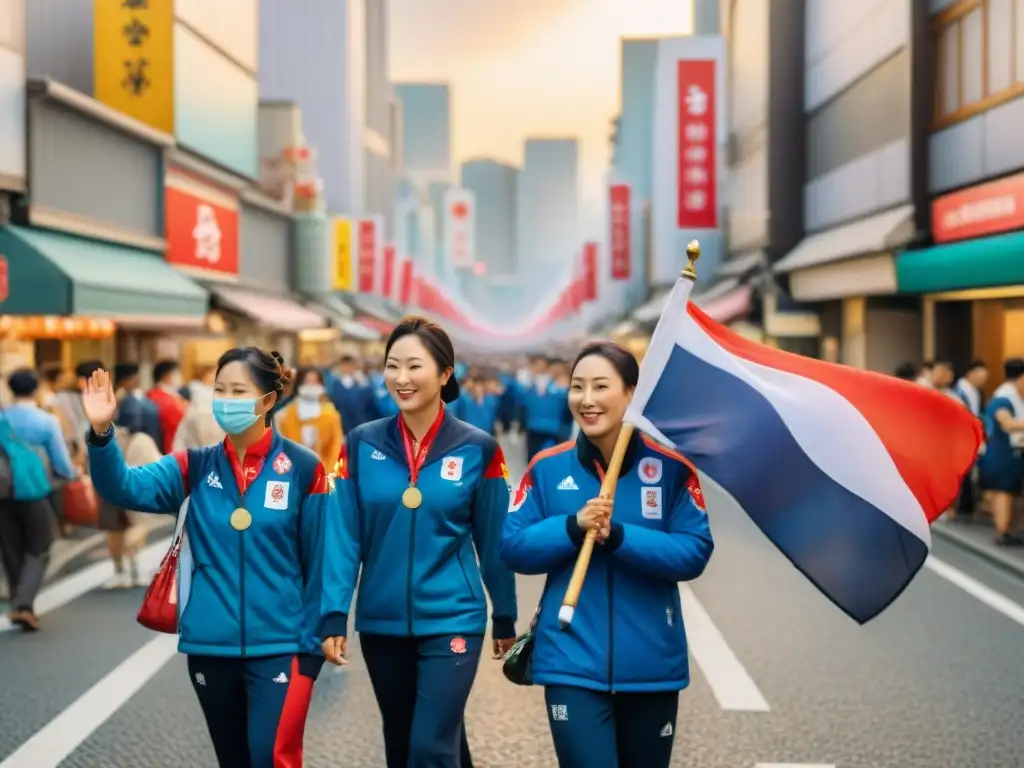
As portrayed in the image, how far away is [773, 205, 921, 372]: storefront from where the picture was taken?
2356 centimetres

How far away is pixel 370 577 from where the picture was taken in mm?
4758

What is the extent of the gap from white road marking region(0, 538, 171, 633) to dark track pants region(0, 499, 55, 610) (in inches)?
14.6

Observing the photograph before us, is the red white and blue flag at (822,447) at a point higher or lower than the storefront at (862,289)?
lower

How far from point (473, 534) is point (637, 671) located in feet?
3.45

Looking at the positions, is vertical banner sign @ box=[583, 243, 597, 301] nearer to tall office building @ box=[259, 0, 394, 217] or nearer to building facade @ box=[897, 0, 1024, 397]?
tall office building @ box=[259, 0, 394, 217]

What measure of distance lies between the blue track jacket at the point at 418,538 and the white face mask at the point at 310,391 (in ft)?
16.8

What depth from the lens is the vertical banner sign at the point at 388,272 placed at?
6069 cm

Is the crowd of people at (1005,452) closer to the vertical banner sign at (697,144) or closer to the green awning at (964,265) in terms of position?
the green awning at (964,265)

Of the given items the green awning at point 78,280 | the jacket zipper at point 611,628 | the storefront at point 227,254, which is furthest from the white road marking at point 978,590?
the storefront at point 227,254

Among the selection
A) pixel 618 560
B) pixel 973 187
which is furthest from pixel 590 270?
pixel 618 560

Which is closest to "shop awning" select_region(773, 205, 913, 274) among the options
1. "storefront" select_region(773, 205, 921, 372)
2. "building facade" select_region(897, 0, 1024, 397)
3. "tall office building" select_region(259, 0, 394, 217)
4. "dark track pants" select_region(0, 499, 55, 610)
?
"storefront" select_region(773, 205, 921, 372)

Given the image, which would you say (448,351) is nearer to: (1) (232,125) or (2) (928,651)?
(2) (928,651)

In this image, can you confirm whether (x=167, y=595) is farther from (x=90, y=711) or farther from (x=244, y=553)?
(x=90, y=711)

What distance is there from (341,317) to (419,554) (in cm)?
4333
